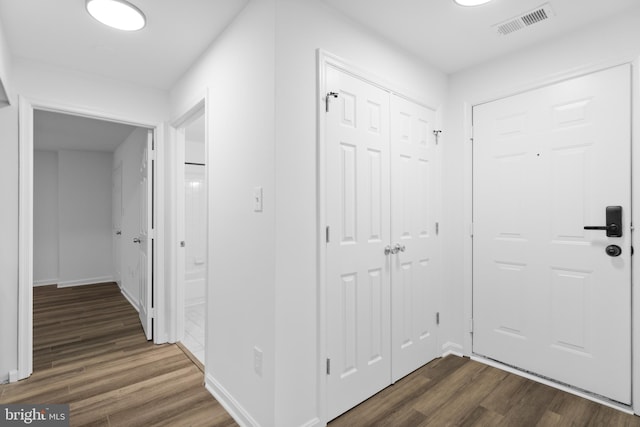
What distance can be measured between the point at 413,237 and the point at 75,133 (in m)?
Answer: 4.77

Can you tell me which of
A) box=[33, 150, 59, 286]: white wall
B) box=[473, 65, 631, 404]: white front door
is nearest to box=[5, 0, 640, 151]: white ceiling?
box=[473, 65, 631, 404]: white front door

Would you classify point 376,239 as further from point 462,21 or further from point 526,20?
point 526,20

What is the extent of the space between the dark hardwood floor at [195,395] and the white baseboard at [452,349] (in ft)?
0.20

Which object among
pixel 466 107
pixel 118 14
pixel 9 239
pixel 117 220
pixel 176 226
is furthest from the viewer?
pixel 117 220

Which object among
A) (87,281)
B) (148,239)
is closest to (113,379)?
(148,239)

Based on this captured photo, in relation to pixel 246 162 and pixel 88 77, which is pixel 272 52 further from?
pixel 88 77

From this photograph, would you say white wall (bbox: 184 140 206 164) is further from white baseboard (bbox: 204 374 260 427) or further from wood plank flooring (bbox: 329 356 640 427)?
wood plank flooring (bbox: 329 356 640 427)

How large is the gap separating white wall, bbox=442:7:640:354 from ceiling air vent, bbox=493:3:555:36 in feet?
1.07

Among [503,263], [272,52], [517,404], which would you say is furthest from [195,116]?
[517,404]

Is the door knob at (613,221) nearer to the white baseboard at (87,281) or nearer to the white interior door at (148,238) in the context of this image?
the white interior door at (148,238)

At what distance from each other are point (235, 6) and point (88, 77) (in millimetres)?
1652

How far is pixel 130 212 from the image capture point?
15.4ft

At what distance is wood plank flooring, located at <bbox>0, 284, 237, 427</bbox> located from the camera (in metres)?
2.00

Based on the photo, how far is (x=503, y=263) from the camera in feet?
8.30
